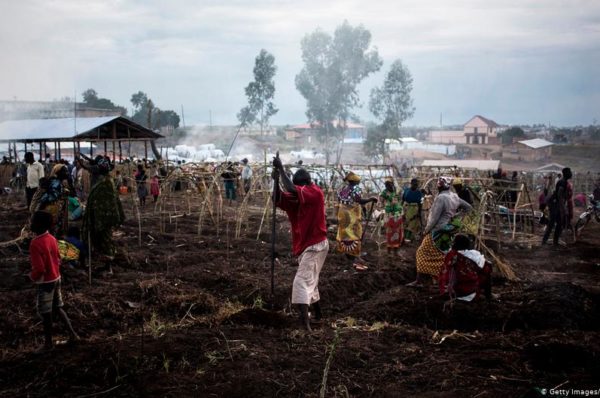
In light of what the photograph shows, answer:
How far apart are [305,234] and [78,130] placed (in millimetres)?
16578

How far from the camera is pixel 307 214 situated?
18.9 feet

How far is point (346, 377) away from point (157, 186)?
521 inches

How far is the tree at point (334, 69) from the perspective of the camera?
116 feet

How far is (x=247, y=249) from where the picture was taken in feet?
33.4

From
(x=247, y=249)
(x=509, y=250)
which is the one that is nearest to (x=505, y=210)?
(x=509, y=250)

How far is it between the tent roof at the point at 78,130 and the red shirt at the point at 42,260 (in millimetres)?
15204

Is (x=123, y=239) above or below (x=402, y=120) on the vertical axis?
below

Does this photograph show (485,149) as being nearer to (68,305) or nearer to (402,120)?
(402,120)

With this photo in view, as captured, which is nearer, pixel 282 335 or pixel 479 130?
pixel 282 335

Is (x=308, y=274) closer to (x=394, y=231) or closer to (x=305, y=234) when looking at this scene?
(x=305, y=234)

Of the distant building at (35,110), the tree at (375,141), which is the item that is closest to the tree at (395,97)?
the tree at (375,141)

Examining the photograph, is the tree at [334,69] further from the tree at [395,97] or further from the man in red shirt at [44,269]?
the man in red shirt at [44,269]

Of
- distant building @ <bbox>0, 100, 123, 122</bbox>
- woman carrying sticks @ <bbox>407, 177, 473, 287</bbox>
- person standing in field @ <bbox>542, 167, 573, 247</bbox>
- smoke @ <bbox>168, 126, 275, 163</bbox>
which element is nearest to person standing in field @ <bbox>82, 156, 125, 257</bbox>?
woman carrying sticks @ <bbox>407, 177, 473, 287</bbox>

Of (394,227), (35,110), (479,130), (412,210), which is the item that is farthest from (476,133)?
(394,227)
